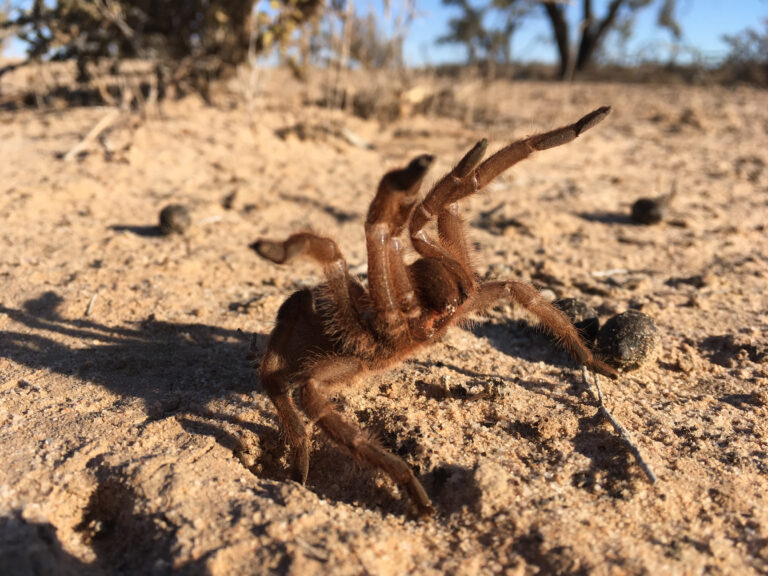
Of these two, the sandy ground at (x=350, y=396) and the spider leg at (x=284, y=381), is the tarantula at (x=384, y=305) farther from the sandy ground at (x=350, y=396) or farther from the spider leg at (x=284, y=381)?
the sandy ground at (x=350, y=396)

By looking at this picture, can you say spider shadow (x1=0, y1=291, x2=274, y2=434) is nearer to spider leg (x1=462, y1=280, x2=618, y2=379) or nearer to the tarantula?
the tarantula

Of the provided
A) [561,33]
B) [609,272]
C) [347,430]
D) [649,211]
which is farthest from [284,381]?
[561,33]

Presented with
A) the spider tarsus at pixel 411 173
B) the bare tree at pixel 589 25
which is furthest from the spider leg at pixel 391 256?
the bare tree at pixel 589 25

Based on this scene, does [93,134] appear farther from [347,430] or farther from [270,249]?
[347,430]

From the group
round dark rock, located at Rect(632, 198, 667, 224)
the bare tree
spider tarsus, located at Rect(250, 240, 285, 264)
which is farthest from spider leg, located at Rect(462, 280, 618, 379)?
the bare tree

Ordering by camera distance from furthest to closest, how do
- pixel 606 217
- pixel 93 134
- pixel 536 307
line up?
pixel 93 134, pixel 606 217, pixel 536 307

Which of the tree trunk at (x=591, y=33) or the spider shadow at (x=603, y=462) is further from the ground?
Result: the tree trunk at (x=591, y=33)
